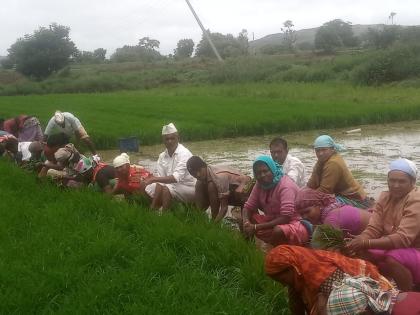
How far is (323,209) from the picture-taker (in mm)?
4547

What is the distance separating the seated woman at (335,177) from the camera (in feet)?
15.6

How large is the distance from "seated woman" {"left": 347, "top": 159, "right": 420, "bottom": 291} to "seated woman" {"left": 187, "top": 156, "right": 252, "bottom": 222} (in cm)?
158

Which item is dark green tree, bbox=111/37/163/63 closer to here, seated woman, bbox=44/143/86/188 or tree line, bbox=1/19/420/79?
tree line, bbox=1/19/420/79

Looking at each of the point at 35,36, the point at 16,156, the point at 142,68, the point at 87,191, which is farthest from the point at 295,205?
the point at 35,36

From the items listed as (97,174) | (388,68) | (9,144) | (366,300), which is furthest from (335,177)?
(388,68)

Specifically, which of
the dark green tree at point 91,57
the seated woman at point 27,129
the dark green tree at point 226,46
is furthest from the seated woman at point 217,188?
the dark green tree at point 91,57

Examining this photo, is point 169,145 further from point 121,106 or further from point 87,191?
point 121,106

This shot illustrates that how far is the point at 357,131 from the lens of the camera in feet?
45.3

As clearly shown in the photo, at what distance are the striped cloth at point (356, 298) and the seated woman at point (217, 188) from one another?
2.29 meters

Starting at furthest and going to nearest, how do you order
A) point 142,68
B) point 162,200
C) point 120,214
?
point 142,68 < point 162,200 < point 120,214

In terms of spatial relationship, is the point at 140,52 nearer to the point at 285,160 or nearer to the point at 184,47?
the point at 184,47

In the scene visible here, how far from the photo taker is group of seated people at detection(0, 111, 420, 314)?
2953 millimetres

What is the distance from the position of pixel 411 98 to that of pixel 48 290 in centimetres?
1768

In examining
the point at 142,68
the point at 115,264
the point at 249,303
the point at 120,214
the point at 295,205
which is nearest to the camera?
the point at 249,303
